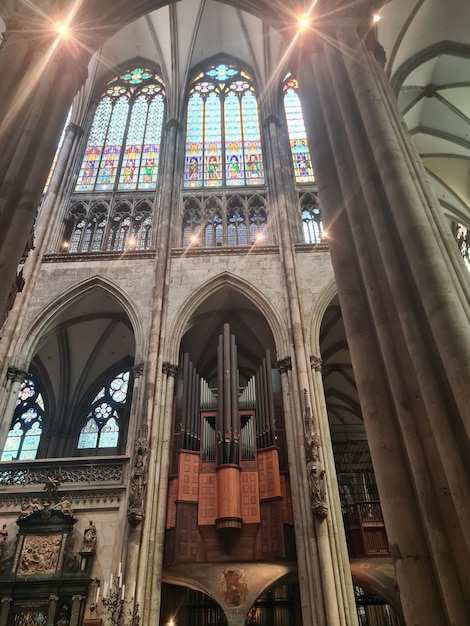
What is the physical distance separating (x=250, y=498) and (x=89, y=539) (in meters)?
3.23

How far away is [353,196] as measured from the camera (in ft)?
17.7

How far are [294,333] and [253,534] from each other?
4430 mm

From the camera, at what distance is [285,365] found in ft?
35.6

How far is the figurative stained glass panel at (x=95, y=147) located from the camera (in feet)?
51.4

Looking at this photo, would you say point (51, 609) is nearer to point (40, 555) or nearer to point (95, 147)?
point (40, 555)

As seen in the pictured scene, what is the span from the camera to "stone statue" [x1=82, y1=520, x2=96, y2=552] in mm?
9031

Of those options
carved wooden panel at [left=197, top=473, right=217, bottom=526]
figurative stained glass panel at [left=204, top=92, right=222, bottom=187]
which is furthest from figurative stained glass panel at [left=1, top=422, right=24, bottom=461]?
figurative stained glass panel at [left=204, top=92, right=222, bottom=187]

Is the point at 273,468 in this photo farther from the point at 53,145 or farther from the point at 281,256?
the point at 53,145

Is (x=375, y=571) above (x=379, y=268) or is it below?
below

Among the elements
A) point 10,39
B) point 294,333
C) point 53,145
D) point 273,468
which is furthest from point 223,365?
point 10,39

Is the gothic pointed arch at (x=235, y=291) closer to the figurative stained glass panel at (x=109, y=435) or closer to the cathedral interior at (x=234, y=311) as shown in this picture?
the cathedral interior at (x=234, y=311)

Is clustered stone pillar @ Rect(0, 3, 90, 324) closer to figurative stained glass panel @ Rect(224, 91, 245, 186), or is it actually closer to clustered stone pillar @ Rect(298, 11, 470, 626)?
clustered stone pillar @ Rect(298, 11, 470, 626)

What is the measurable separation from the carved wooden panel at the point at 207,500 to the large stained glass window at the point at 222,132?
9.31 meters

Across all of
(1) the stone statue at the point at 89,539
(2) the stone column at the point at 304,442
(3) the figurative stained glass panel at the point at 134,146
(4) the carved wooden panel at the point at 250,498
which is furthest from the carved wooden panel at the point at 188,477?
(3) the figurative stained glass panel at the point at 134,146
